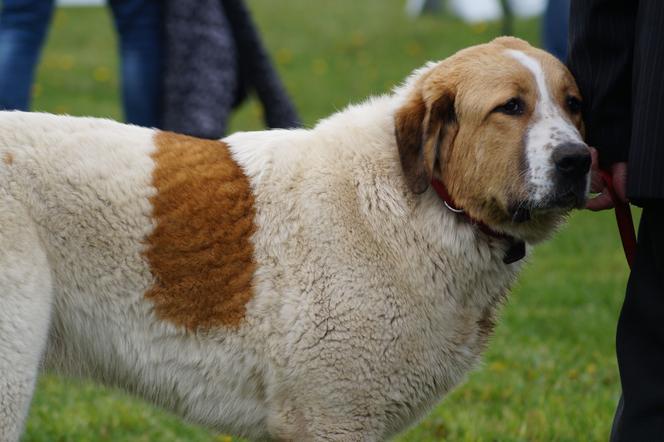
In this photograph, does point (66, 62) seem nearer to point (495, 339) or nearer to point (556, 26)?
point (556, 26)

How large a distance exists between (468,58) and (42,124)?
1350 millimetres

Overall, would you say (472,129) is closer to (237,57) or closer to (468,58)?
(468,58)

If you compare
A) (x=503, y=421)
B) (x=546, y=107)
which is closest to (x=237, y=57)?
(x=503, y=421)

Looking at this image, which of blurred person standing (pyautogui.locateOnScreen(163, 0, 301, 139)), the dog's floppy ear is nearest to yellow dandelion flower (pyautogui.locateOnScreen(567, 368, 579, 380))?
blurred person standing (pyautogui.locateOnScreen(163, 0, 301, 139))

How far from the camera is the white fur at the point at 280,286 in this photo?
3.42 m

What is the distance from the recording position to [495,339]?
651 cm

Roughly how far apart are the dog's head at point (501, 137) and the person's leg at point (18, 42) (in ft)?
9.25

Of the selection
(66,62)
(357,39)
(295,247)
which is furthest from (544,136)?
(357,39)

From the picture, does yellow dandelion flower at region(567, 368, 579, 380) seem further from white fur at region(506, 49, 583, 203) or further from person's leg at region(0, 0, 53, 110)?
person's leg at region(0, 0, 53, 110)

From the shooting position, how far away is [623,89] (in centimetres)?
329

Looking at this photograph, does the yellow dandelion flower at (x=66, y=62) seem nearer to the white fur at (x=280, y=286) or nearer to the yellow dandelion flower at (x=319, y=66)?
the yellow dandelion flower at (x=319, y=66)

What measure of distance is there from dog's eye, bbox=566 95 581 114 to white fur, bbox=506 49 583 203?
0.21ft

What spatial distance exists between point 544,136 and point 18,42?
3304 millimetres

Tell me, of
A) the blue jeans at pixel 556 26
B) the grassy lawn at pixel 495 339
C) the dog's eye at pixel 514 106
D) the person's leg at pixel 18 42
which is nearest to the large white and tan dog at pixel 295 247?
the dog's eye at pixel 514 106
